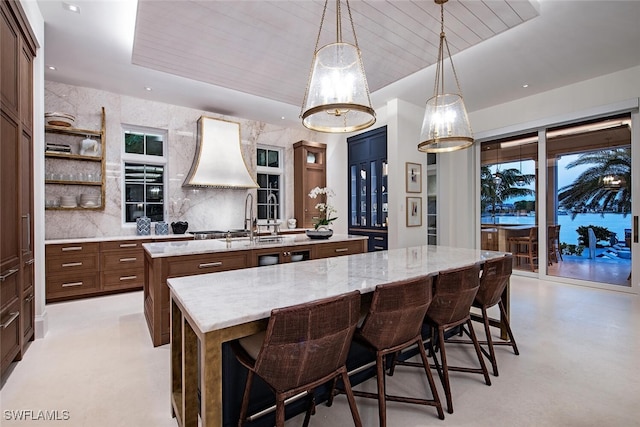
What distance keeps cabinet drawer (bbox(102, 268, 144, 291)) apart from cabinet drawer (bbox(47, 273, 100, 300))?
0.35 ft

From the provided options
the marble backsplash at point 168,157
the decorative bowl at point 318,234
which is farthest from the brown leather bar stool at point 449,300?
the marble backsplash at point 168,157

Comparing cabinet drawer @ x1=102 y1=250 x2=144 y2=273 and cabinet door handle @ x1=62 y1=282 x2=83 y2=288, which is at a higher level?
cabinet drawer @ x1=102 y1=250 x2=144 y2=273

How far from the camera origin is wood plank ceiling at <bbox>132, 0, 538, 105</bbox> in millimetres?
2676

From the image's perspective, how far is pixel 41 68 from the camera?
291 centimetres

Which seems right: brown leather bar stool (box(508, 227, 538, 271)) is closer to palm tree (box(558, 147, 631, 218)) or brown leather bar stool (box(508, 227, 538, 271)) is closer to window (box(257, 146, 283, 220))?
palm tree (box(558, 147, 631, 218))

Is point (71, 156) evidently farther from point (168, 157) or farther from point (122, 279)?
point (122, 279)

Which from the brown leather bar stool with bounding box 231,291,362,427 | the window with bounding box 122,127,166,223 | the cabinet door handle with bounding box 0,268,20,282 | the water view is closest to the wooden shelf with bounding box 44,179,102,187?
the window with bounding box 122,127,166,223

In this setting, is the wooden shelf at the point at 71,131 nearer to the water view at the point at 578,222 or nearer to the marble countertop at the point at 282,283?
the marble countertop at the point at 282,283

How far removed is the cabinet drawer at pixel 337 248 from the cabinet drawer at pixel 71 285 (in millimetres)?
3136

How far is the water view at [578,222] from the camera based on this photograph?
4445mm

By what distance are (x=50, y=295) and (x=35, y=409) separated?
9.04 feet

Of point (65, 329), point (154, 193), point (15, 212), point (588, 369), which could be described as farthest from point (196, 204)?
point (588, 369)

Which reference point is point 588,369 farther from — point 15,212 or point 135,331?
Result: point 15,212

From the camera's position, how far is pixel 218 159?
215 inches
